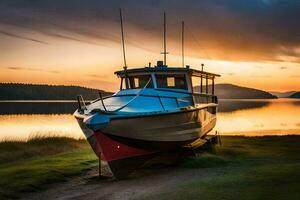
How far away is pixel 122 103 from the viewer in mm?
18969

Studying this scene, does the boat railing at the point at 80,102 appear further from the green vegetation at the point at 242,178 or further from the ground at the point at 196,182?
the green vegetation at the point at 242,178

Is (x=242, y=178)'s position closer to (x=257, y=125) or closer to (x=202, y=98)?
(x=202, y=98)

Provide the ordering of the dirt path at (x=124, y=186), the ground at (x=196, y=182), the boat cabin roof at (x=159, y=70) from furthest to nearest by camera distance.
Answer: the boat cabin roof at (x=159, y=70) → the dirt path at (x=124, y=186) → the ground at (x=196, y=182)

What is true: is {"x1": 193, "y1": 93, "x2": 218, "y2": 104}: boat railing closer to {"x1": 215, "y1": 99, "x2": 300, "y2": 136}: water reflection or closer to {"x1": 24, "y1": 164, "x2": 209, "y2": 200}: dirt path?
{"x1": 24, "y1": 164, "x2": 209, "y2": 200}: dirt path

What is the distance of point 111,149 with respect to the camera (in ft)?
53.1

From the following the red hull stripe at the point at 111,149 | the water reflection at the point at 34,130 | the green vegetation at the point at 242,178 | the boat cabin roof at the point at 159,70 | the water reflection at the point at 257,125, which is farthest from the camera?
the water reflection at the point at 257,125

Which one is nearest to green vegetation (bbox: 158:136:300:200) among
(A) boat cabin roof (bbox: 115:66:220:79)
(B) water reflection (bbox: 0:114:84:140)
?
(A) boat cabin roof (bbox: 115:66:220:79)

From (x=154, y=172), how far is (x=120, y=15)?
8.52 m

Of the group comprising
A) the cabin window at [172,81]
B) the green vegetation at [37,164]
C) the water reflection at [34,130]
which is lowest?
the water reflection at [34,130]

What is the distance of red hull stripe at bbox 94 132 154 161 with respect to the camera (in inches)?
627

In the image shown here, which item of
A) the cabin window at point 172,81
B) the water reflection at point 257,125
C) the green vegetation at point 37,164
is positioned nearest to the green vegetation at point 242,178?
the cabin window at point 172,81

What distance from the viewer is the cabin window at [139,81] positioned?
21544 mm

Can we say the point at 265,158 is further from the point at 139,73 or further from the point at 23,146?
the point at 23,146

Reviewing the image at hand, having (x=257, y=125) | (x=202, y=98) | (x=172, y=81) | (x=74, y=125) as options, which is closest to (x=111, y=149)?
(x=172, y=81)
